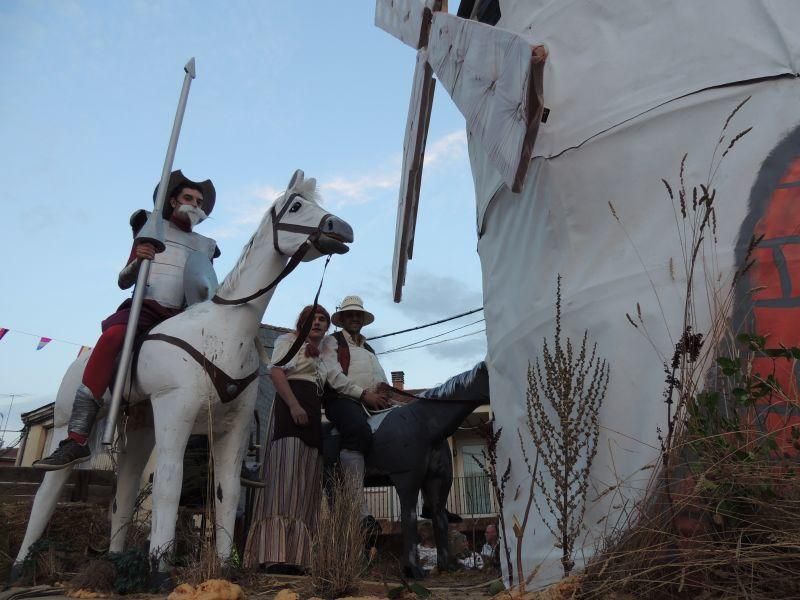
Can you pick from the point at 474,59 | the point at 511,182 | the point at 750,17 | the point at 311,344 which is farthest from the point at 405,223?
the point at 750,17

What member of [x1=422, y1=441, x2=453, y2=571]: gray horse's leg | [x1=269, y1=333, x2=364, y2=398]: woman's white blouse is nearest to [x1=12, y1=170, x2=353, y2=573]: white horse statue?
[x1=269, y1=333, x2=364, y2=398]: woman's white blouse

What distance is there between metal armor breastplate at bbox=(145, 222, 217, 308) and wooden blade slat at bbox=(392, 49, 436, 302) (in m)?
2.28

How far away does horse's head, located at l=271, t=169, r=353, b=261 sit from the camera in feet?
13.2

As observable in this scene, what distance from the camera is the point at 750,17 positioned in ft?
10.6

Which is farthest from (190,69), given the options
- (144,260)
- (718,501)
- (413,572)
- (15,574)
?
(718,501)

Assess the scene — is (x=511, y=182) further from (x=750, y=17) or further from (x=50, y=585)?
(x=50, y=585)

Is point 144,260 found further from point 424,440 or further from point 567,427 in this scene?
point 567,427

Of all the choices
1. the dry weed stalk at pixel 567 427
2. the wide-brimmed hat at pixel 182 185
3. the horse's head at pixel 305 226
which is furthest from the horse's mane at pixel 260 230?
the dry weed stalk at pixel 567 427

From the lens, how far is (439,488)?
5.24 metres

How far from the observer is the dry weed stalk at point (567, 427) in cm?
258

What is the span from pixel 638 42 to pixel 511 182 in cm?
98

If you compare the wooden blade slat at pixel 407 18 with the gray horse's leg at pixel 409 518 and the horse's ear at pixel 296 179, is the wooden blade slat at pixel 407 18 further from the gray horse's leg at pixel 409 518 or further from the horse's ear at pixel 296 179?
the gray horse's leg at pixel 409 518

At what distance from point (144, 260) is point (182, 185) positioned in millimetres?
928

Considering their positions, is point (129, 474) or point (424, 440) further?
point (424, 440)
